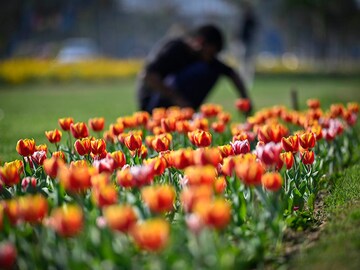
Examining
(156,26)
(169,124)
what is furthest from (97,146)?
(156,26)

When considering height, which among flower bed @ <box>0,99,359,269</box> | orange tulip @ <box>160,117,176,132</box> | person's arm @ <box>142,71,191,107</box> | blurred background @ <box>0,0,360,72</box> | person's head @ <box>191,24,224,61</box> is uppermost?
blurred background @ <box>0,0,360,72</box>

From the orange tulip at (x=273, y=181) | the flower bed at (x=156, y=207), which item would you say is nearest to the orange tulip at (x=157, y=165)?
the flower bed at (x=156, y=207)

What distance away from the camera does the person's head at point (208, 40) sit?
19.7ft

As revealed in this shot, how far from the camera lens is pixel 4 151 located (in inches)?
216

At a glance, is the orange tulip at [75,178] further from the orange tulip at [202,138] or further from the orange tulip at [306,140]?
the orange tulip at [306,140]

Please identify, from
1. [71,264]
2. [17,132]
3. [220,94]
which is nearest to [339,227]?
[71,264]

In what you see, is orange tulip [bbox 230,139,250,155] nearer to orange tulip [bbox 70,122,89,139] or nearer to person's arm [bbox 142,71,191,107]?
orange tulip [bbox 70,122,89,139]

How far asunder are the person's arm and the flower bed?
2.34m

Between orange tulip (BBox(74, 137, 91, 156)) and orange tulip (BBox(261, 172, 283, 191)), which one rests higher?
orange tulip (BBox(74, 137, 91, 156))

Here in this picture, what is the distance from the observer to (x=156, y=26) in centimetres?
4334

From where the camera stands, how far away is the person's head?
236 inches

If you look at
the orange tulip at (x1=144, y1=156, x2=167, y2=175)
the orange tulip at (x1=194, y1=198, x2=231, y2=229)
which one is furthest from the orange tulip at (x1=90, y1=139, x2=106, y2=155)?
the orange tulip at (x1=194, y1=198, x2=231, y2=229)

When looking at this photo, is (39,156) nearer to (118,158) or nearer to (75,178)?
(118,158)

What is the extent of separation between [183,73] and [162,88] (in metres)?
0.67
